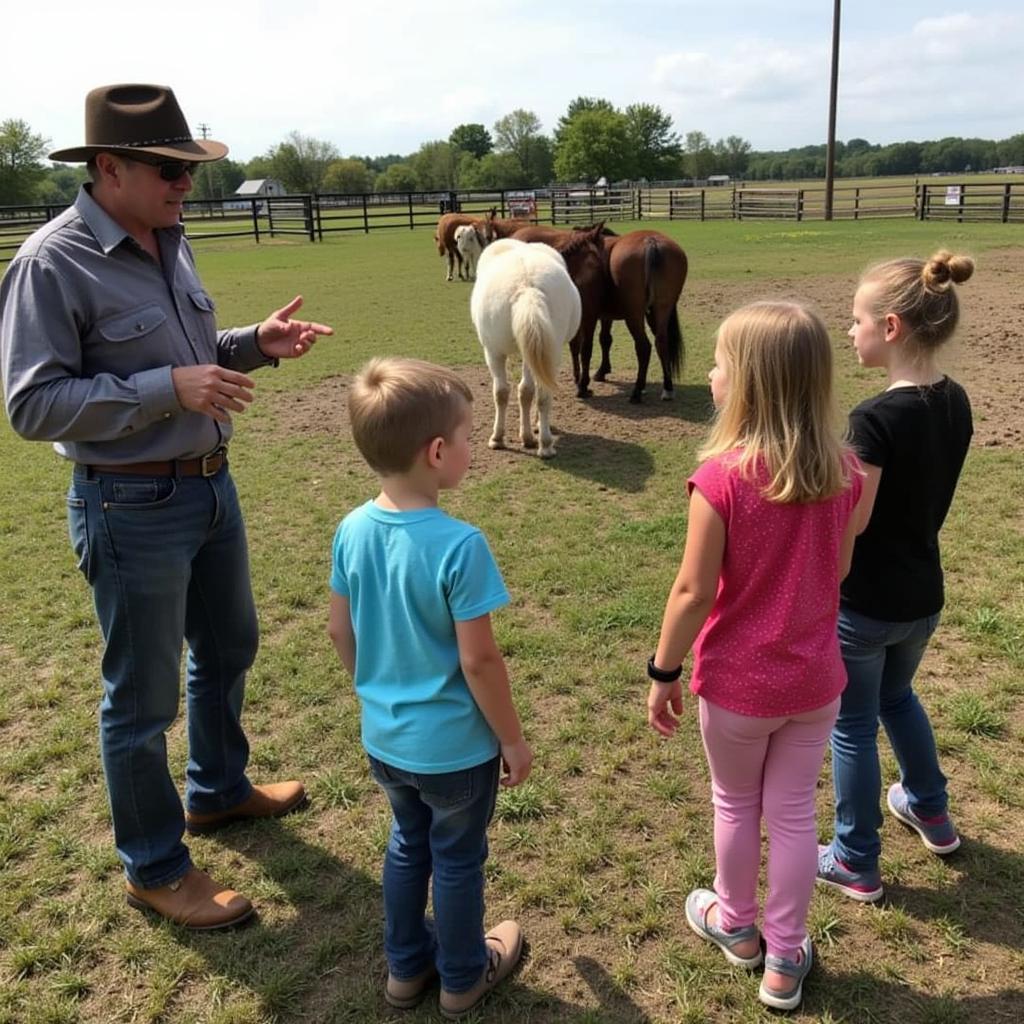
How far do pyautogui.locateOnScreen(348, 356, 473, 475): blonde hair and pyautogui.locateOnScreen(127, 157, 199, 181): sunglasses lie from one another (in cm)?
93

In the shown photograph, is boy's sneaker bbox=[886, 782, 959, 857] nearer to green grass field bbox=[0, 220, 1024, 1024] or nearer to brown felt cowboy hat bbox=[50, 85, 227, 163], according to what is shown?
green grass field bbox=[0, 220, 1024, 1024]

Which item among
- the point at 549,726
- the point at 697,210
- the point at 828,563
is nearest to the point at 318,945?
the point at 549,726

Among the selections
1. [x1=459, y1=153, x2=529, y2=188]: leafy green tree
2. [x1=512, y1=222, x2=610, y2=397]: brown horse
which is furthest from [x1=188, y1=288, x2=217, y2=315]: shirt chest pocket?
[x1=459, y1=153, x2=529, y2=188]: leafy green tree

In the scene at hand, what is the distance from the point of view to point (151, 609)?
2.29m

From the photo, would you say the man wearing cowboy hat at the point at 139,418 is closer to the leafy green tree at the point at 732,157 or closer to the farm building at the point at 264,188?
the farm building at the point at 264,188

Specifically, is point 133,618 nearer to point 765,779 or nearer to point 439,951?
point 439,951

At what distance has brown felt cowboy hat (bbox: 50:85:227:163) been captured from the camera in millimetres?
2150

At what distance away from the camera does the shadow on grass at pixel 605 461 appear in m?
6.23

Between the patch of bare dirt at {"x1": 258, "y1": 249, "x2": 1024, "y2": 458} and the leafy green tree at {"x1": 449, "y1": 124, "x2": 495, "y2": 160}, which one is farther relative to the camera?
the leafy green tree at {"x1": 449, "y1": 124, "x2": 495, "y2": 160}

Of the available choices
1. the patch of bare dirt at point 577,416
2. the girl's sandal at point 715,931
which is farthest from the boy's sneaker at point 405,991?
the patch of bare dirt at point 577,416

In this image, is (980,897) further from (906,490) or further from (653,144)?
(653,144)

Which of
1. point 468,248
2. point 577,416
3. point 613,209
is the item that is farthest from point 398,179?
point 577,416

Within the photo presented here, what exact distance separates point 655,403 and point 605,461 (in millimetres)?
1840

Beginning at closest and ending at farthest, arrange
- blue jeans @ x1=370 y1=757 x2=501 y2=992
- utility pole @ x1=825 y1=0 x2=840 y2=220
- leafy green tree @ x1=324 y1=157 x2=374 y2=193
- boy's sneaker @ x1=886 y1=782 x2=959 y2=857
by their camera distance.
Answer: blue jeans @ x1=370 y1=757 x2=501 y2=992 → boy's sneaker @ x1=886 y1=782 x2=959 y2=857 → utility pole @ x1=825 y1=0 x2=840 y2=220 → leafy green tree @ x1=324 y1=157 x2=374 y2=193
